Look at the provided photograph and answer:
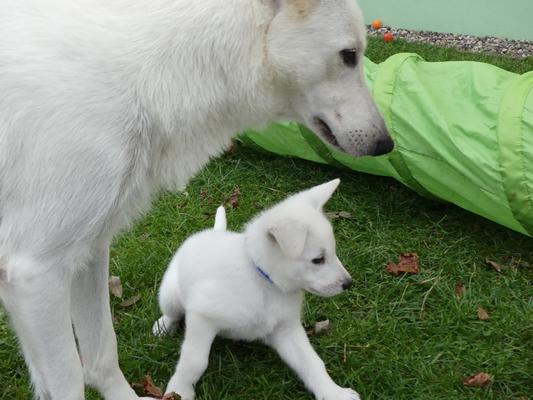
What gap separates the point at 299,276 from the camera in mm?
2824

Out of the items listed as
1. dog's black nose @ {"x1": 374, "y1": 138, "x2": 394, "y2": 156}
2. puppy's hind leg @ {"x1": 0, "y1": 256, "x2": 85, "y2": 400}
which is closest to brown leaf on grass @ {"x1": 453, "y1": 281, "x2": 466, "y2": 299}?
dog's black nose @ {"x1": 374, "y1": 138, "x2": 394, "y2": 156}

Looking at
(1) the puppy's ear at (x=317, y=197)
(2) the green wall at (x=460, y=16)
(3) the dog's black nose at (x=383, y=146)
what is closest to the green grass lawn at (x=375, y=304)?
(1) the puppy's ear at (x=317, y=197)

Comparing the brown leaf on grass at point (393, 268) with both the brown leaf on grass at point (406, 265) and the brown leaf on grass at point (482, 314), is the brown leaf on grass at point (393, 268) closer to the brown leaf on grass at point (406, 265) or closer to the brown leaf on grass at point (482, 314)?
the brown leaf on grass at point (406, 265)

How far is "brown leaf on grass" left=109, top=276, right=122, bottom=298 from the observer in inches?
139

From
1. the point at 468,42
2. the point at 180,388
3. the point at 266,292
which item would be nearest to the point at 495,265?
the point at 266,292

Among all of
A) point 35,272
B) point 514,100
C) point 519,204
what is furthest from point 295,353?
point 514,100

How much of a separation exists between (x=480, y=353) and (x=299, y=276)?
116 cm

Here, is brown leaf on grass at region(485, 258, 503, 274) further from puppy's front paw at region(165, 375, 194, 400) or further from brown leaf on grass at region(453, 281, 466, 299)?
puppy's front paw at region(165, 375, 194, 400)

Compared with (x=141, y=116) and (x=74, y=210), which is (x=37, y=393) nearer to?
(x=74, y=210)

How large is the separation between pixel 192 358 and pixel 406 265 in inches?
67.2

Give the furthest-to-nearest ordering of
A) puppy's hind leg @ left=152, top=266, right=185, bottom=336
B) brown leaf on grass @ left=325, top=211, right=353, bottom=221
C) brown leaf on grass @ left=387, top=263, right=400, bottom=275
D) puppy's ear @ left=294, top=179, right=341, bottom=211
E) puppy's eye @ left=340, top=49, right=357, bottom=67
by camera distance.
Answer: brown leaf on grass @ left=325, top=211, right=353, bottom=221
brown leaf on grass @ left=387, top=263, right=400, bottom=275
puppy's hind leg @ left=152, top=266, right=185, bottom=336
puppy's ear @ left=294, top=179, right=341, bottom=211
puppy's eye @ left=340, top=49, right=357, bottom=67

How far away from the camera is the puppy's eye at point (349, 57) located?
2402 mm

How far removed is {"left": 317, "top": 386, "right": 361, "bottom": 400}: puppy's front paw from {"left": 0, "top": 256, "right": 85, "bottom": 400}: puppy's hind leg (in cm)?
114

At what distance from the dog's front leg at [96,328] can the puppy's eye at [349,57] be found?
137cm
